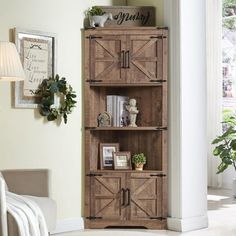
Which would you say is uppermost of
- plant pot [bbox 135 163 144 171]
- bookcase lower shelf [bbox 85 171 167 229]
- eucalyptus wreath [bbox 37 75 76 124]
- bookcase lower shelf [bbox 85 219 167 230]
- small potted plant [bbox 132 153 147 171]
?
eucalyptus wreath [bbox 37 75 76 124]

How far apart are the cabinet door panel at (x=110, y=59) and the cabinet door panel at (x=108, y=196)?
2.98 ft

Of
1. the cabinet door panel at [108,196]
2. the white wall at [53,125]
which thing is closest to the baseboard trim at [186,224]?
the cabinet door panel at [108,196]

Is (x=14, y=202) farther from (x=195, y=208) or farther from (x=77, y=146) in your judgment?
(x=195, y=208)

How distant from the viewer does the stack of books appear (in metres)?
5.78

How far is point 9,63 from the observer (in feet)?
14.5

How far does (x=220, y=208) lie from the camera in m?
6.78

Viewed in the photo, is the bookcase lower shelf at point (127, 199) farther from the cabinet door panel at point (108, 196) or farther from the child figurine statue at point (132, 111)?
the child figurine statue at point (132, 111)

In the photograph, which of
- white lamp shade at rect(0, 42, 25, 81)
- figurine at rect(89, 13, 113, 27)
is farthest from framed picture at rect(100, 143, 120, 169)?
white lamp shade at rect(0, 42, 25, 81)

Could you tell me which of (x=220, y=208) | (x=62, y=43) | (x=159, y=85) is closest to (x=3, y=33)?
(x=62, y=43)

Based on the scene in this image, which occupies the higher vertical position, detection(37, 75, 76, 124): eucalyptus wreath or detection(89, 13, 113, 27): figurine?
detection(89, 13, 113, 27): figurine

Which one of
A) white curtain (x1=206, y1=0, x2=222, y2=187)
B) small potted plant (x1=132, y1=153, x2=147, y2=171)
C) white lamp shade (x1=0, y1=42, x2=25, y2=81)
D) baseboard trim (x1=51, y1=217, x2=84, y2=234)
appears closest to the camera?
white lamp shade (x1=0, y1=42, x2=25, y2=81)

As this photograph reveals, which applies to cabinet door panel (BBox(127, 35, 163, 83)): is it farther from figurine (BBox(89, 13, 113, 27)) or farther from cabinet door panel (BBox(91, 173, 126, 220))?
cabinet door panel (BBox(91, 173, 126, 220))

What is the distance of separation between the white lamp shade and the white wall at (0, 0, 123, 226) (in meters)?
0.68

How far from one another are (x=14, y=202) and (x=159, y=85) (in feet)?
7.27
